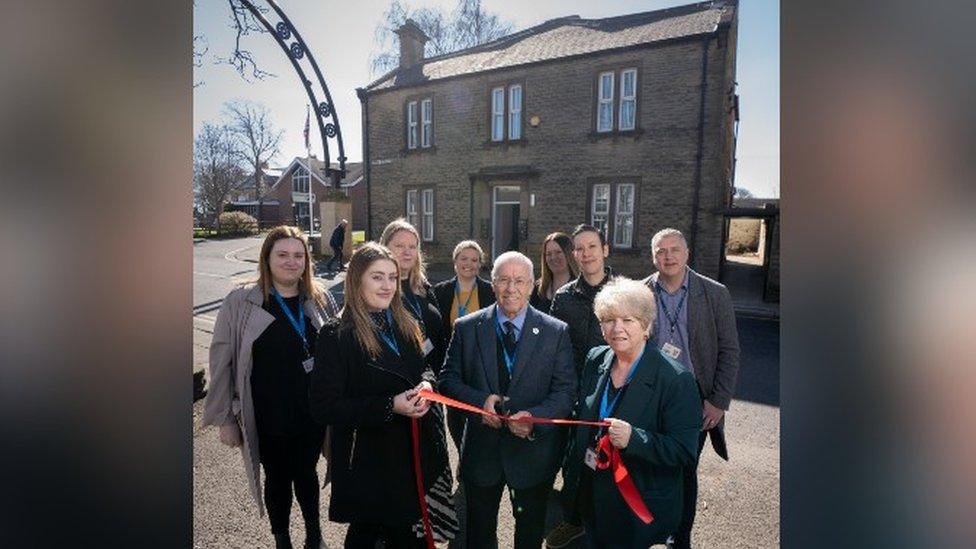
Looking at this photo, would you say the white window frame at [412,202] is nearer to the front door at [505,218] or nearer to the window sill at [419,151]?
the window sill at [419,151]

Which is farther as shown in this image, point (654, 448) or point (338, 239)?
point (338, 239)

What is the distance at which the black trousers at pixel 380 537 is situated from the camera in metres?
2.15

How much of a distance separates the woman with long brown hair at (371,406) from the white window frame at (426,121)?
7417 millimetres

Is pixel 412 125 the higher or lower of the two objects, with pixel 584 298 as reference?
higher

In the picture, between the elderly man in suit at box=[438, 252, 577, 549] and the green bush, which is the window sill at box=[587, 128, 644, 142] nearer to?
the green bush

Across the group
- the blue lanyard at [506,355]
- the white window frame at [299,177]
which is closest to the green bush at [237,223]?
the white window frame at [299,177]

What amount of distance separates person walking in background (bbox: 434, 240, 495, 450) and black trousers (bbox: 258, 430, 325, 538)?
1299 mm

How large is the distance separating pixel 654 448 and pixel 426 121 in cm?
860

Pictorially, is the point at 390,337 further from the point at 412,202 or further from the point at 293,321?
the point at 412,202

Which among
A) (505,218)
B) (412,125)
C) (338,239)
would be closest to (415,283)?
(338,239)

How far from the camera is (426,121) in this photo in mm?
9219

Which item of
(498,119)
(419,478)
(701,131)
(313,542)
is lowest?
(313,542)

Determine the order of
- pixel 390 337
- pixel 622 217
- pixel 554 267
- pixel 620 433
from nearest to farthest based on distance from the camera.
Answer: pixel 620 433, pixel 390 337, pixel 554 267, pixel 622 217
